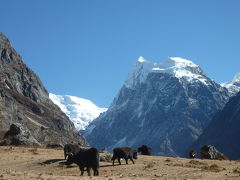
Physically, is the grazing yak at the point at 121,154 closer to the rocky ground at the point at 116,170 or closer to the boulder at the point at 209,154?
the rocky ground at the point at 116,170

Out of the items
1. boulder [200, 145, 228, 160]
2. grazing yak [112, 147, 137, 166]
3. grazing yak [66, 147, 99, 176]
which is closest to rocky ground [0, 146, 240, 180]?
grazing yak [112, 147, 137, 166]

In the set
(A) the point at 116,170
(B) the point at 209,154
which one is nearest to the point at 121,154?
(A) the point at 116,170

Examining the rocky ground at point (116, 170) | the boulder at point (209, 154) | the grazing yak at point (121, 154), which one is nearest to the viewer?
the rocky ground at point (116, 170)

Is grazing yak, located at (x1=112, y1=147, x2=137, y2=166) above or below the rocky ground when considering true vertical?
above

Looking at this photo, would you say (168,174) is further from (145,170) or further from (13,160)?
(13,160)

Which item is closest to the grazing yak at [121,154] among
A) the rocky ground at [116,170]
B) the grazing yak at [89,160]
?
the rocky ground at [116,170]

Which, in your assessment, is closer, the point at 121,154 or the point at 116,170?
the point at 116,170

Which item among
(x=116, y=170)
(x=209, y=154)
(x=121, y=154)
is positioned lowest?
(x=116, y=170)

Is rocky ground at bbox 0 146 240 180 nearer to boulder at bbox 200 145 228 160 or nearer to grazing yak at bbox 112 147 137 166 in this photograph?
grazing yak at bbox 112 147 137 166

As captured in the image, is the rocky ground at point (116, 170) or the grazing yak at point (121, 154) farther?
the grazing yak at point (121, 154)

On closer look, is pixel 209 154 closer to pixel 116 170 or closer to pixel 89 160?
pixel 116 170

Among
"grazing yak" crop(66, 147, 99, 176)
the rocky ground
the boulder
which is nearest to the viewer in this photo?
the rocky ground

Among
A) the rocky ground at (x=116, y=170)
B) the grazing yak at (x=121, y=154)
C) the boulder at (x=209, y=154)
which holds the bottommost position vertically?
the rocky ground at (x=116, y=170)

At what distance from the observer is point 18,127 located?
6962 centimetres
